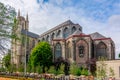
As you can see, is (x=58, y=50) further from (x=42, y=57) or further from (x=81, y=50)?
(x=81, y=50)

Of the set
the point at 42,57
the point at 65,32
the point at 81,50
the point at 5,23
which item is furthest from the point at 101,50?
the point at 5,23

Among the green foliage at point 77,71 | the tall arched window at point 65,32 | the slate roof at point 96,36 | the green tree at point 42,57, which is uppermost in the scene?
the tall arched window at point 65,32

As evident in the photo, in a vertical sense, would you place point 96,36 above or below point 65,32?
below

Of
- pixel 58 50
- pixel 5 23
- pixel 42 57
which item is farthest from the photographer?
pixel 58 50

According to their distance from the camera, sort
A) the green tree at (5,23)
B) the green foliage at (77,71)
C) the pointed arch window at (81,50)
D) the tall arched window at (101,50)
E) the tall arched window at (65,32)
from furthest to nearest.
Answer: the tall arched window at (65,32) → the tall arched window at (101,50) → the pointed arch window at (81,50) → the green foliage at (77,71) → the green tree at (5,23)

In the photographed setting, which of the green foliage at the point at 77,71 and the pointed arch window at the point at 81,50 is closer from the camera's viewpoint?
the green foliage at the point at 77,71

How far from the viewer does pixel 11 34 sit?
846 inches

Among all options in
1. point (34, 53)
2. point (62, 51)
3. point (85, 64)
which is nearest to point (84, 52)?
point (85, 64)

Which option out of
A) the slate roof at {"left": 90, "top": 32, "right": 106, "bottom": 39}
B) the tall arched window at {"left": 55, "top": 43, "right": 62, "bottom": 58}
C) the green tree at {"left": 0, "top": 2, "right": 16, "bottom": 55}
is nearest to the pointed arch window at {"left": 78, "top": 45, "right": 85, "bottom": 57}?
the slate roof at {"left": 90, "top": 32, "right": 106, "bottom": 39}

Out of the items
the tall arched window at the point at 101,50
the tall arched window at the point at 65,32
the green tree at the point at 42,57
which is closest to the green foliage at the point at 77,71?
the tall arched window at the point at 101,50

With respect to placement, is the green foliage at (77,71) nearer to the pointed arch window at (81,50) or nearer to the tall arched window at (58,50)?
the pointed arch window at (81,50)

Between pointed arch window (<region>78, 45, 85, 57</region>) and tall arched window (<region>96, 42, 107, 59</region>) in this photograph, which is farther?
tall arched window (<region>96, 42, 107, 59</region>)

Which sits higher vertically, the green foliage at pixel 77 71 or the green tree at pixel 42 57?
the green tree at pixel 42 57

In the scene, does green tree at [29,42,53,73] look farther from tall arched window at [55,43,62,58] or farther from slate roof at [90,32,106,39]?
slate roof at [90,32,106,39]
